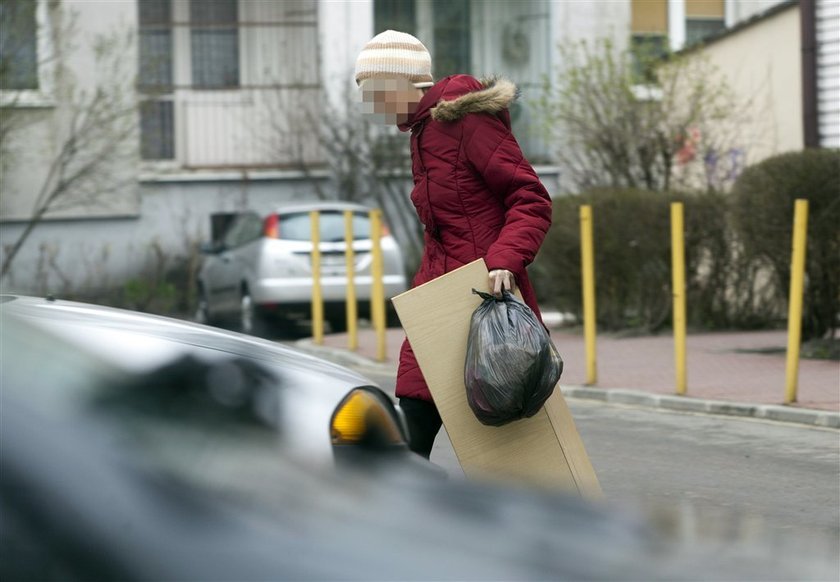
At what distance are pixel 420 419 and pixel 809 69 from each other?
12364 mm

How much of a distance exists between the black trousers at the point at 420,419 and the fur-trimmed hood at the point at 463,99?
952 millimetres

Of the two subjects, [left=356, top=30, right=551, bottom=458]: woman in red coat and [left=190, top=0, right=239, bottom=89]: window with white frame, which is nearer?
[left=356, top=30, right=551, bottom=458]: woman in red coat

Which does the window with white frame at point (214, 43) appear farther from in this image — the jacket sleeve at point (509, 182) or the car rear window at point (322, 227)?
the jacket sleeve at point (509, 182)

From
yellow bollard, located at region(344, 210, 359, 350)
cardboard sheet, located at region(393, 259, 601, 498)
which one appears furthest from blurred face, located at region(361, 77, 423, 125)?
yellow bollard, located at region(344, 210, 359, 350)

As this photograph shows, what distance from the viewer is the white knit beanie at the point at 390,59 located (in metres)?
4.84

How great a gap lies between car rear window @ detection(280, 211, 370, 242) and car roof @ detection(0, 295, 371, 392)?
11854 mm

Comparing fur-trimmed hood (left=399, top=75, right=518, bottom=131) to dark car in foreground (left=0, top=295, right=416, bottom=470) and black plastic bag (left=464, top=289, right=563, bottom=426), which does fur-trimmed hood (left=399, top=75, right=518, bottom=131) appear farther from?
dark car in foreground (left=0, top=295, right=416, bottom=470)

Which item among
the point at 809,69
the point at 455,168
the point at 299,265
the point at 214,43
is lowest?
the point at 299,265

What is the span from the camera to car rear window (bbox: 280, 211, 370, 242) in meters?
15.7

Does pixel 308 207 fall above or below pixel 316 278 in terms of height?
above

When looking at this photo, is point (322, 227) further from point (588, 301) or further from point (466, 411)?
point (466, 411)

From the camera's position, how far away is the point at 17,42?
62.7 feet

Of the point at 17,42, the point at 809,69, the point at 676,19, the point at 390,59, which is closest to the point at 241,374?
the point at 390,59

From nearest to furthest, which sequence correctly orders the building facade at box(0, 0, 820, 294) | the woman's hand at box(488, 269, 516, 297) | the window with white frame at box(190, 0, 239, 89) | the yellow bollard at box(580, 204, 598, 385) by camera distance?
the woman's hand at box(488, 269, 516, 297), the yellow bollard at box(580, 204, 598, 385), the building facade at box(0, 0, 820, 294), the window with white frame at box(190, 0, 239, 89)
